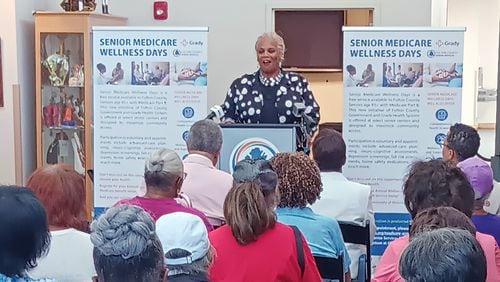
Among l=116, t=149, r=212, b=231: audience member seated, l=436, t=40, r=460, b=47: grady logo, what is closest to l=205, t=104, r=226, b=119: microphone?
l=436, t=40, r=460, b=47: grady logo

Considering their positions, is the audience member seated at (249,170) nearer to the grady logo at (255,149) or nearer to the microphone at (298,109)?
the grady logo at (255,149)

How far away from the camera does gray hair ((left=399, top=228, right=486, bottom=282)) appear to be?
1.63 m

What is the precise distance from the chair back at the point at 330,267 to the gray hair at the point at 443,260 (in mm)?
1229

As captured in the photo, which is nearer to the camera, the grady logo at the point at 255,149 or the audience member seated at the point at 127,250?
the audience member seated at the point at 127,250

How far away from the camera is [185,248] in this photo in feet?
6.93

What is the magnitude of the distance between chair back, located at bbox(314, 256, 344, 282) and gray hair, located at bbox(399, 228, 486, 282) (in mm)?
1229

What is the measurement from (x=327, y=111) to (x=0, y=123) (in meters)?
3.43

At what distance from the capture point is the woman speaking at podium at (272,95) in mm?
4992

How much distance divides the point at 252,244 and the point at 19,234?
0.96m

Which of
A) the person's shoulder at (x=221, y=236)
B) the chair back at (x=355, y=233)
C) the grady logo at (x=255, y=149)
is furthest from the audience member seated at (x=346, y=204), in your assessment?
the person's shoulder at (x=221, y=236)

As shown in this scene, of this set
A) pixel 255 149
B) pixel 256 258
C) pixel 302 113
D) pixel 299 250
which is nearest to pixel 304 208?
pixel 299 250

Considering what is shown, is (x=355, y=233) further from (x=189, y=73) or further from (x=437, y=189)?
(x=189, y=73)

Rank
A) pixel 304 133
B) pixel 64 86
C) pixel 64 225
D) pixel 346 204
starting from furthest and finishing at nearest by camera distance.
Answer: pixel 64 86 → pixel 304 133 → pixel 346 204 → pixel 64 225

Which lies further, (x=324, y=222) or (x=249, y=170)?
(x=324, y=222)
